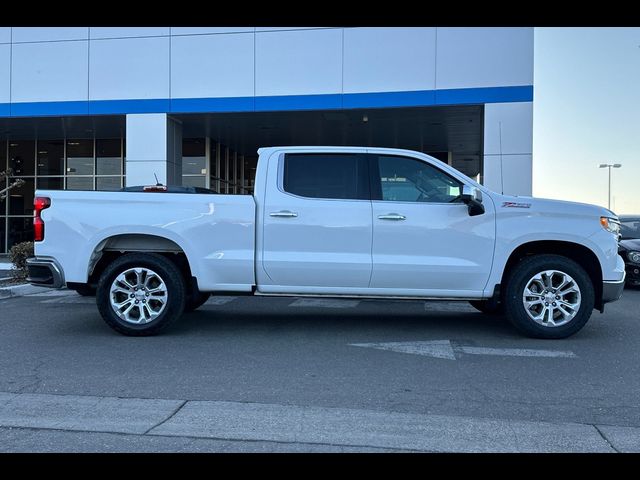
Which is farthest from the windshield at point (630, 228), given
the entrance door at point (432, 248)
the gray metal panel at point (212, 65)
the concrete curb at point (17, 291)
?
the concrete curb at point (17, 291)

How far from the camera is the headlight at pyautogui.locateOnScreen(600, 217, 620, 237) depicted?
21.3ft

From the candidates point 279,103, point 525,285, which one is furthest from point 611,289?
point 279,103

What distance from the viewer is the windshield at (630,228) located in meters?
12.0

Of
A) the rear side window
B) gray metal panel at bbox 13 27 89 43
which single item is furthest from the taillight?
gray metal panel at bbox 13 27 89 43

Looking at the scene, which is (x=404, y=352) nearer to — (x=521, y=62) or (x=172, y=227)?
(x=172, y=227)

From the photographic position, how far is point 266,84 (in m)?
14.8

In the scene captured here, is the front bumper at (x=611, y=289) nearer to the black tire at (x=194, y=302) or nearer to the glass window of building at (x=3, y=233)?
the black tire at (x=194, y=302)

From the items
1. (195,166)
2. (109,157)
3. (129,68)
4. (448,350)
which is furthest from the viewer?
(109,157)

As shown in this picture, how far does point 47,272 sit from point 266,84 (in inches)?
370

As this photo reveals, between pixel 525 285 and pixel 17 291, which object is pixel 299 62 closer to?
pixel 17 291

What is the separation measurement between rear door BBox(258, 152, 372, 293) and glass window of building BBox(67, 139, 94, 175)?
52.4 feet

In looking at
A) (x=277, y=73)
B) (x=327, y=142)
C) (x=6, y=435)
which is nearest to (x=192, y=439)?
(x=6, y=435)

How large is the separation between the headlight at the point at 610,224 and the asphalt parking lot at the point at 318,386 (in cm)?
123

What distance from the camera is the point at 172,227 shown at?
6.52 meters
